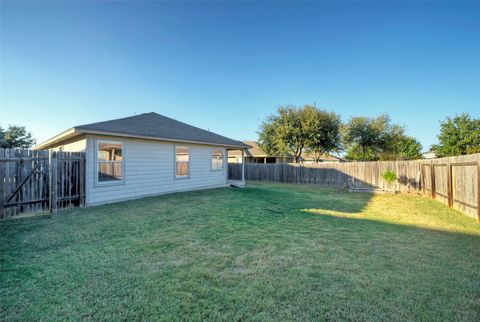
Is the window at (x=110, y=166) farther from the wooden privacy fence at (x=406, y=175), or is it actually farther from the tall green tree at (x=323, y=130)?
the tall green tree at (x=323, y=130)

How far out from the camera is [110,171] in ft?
27.5

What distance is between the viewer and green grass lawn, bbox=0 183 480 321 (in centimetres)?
207

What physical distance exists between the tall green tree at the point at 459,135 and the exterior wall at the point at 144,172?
25473 mm

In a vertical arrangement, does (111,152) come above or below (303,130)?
below

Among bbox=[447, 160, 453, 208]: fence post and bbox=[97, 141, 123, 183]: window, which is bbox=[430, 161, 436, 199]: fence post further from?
bbox=[97, 141, 123, 183]: window

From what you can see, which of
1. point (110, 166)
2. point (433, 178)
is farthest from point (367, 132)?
point (110, 166)

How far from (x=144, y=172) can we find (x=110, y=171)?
4.12 ft

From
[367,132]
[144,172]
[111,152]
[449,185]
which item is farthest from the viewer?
[367,132]

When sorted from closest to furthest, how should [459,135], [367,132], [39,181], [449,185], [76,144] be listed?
[39,181]
[449,185]
[76,144]
[459,135]
[367,132]

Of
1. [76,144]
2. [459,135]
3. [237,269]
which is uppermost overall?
[459,135]

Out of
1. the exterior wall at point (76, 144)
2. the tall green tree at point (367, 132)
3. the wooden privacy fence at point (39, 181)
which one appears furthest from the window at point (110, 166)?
the tall green tree at point (367, 132)

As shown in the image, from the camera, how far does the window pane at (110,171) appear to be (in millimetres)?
8086

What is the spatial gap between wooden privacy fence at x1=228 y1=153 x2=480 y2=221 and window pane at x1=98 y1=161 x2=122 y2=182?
11429mm

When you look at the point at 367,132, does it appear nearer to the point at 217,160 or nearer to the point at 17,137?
the point at 217,160
